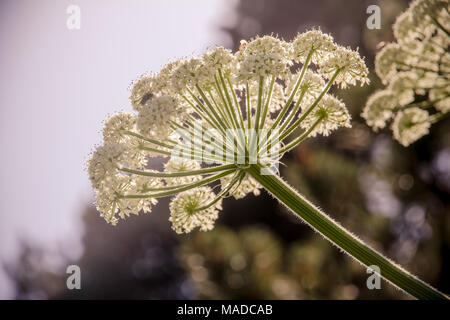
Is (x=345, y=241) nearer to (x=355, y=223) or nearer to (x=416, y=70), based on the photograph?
(x=416, y=70)

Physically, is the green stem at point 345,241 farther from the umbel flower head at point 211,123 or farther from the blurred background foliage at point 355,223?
the blurred background foliage at point 355,223

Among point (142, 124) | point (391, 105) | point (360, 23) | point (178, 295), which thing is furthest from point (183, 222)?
point (178, 295)

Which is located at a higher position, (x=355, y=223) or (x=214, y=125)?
(x=355, y=223)

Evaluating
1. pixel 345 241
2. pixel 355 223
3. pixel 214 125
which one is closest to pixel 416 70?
pixel 345 241

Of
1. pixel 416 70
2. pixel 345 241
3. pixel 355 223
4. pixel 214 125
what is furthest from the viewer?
pixel 355 223

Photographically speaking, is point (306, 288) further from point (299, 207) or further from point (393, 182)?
point (299, 207)

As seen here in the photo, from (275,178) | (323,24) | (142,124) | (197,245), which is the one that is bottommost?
(275,178)

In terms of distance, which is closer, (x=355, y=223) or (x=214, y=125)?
(x=214, y=125)

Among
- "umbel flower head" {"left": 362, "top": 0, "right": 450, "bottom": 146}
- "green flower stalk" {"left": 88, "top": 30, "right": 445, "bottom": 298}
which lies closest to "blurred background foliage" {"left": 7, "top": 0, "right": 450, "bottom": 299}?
"green flower stalk" {"left": 88, "top": 30, "right": 445, "bottom": 298}
